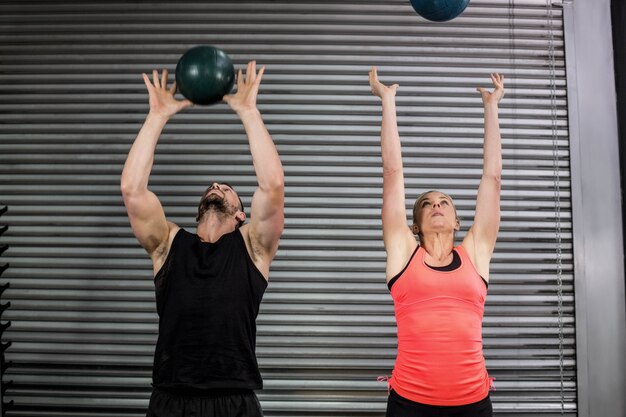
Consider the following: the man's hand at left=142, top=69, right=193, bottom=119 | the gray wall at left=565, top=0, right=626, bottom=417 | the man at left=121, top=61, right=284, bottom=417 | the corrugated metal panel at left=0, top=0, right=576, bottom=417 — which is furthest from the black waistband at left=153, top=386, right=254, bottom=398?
the gray wall at left=565, top=0, right=626, bottom=417

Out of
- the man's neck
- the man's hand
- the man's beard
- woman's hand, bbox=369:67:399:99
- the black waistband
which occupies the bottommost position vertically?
the black waistband

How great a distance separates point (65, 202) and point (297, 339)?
1717mm

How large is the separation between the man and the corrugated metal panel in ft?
3.07

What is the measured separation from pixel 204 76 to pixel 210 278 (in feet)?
2.99

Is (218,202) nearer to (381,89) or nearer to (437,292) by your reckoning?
(381,89)

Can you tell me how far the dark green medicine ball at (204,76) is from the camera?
8.45 feet

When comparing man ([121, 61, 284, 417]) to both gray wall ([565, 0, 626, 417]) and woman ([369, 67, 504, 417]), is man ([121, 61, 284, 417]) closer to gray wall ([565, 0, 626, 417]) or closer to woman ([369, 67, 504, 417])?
woman ([369, 67, 504, 417])

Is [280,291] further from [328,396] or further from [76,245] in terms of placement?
[76,245]

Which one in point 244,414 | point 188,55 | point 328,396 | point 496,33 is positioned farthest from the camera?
point 496,33

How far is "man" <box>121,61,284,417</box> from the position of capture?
2428mm

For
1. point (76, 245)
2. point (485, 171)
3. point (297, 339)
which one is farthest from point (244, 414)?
point (76, 245)

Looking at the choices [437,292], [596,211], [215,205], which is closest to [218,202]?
[215,205]

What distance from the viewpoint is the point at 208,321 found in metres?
2.46

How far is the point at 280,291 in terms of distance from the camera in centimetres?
356
